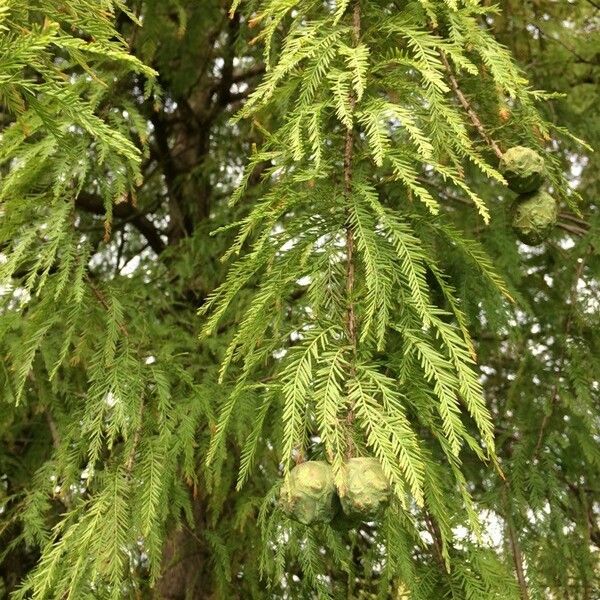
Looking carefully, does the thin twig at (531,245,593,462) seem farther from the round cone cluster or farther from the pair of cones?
the pair of cones

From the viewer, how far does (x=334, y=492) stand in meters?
0.93

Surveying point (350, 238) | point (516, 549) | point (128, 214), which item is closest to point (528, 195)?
point (350, 238)

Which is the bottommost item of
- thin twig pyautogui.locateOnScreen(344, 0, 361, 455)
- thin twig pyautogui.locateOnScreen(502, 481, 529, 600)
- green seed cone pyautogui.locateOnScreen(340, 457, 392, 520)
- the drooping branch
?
the drooping branch

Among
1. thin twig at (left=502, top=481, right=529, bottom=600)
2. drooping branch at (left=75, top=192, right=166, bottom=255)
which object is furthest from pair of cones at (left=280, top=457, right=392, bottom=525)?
drooping branch at (left=75, top=192, right=166, bottom=255)

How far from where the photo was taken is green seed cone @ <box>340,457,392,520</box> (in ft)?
2.86

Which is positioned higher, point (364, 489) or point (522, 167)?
point (522, 167)

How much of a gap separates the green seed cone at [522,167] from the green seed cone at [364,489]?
0.53 meters

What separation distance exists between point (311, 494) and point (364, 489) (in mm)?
74

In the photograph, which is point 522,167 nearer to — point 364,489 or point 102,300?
Result: point 364,489

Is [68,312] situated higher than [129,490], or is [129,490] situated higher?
[68,312]

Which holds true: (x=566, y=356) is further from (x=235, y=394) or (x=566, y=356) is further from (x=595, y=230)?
(x=235, y=394)

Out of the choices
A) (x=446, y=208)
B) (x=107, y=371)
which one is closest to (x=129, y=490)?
(x=107, y=371)

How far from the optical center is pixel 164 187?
366 centimetres

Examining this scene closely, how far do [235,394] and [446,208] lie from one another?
181 centimetres
